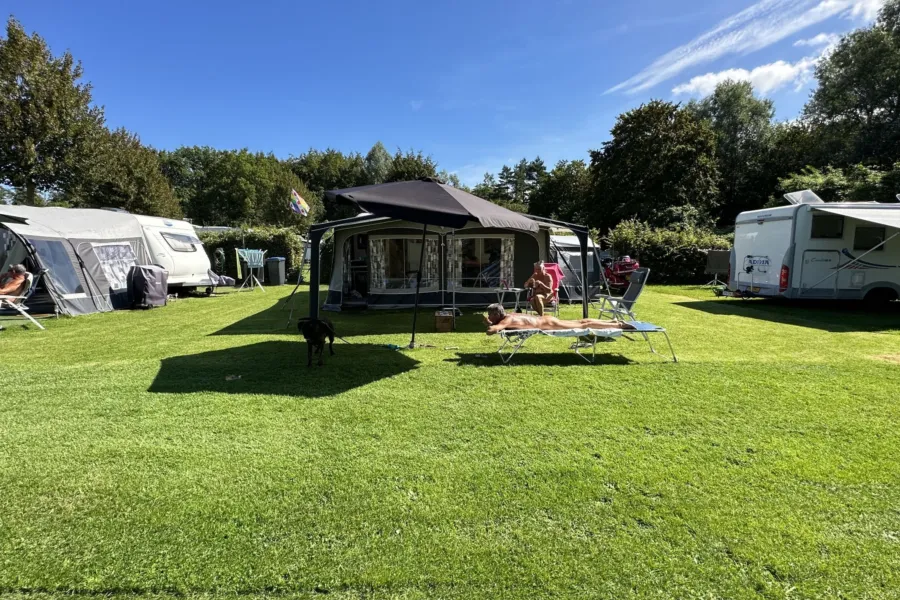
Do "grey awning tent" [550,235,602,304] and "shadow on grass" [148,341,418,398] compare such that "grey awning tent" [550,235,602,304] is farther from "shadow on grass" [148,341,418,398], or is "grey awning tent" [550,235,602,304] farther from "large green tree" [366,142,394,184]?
"large green tree" [366,142,394,184]

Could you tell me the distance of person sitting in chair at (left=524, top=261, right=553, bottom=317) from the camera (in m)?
8.64

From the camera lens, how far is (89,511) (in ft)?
8.09

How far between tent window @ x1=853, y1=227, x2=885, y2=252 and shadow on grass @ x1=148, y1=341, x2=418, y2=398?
1017cm

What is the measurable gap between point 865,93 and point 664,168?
32.8 ft

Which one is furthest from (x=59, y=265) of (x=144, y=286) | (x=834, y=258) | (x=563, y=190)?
(x=563, y=190)

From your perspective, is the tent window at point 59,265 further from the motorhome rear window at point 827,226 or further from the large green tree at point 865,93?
the large green tree at point 865,93

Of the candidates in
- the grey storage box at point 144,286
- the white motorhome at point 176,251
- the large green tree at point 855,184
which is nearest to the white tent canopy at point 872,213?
the large green tree at point 855,184

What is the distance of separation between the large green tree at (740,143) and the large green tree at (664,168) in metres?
3.86

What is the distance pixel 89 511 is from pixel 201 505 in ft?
1.95

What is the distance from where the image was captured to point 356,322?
8.76 m

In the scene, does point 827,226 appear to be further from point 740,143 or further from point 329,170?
point 329,170

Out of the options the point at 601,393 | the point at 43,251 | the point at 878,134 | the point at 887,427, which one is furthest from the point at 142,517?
the point at 878,134

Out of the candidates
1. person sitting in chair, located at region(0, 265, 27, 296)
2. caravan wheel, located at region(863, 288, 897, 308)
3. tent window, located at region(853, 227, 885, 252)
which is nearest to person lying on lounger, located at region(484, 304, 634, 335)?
tent window, located at region(853, 227, 885, 252)

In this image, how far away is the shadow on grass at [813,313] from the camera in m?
8.22
